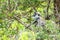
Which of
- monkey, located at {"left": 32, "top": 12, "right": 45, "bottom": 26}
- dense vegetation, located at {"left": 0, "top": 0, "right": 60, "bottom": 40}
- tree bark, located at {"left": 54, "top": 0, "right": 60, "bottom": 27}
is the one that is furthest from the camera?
tree bark, located at {"left": 54, "top": 0, "right": 60, "bottom": 27}

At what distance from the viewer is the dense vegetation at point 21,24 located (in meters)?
2.30

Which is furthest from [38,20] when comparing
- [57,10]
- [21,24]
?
[57,10]

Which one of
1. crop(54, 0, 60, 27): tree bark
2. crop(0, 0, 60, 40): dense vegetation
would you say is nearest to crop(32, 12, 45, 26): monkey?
crop(0, 0, 60, 40): dense vegetation

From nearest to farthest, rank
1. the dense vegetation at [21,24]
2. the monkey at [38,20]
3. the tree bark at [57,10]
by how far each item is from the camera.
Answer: the dense vegetation at [21,24], the monkey at [38,20], the tree bark at [57,10]

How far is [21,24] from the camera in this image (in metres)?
2.43

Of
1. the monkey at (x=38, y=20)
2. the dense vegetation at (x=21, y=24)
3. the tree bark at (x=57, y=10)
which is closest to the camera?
the dense vegetation at (x=21, y=24)

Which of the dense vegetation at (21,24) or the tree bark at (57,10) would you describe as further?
the tree bark at (57,10)

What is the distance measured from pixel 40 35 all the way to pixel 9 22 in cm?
36

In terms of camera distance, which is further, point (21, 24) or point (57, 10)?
point (57, 10)

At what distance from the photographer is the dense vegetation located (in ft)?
7.56

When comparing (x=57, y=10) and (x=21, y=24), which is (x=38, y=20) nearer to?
(x=21, y=24)

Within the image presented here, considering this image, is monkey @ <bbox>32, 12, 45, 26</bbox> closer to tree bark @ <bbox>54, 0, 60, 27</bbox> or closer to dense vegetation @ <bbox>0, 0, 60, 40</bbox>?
dense vegetation @ <bbox>0, 0, 60, 40</bbox>

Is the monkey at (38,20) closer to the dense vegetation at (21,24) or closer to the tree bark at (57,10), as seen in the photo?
the dense vegetation at (21,24)

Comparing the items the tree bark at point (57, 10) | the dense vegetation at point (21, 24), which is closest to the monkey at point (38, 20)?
the dense vegetation at point (21, 24)
